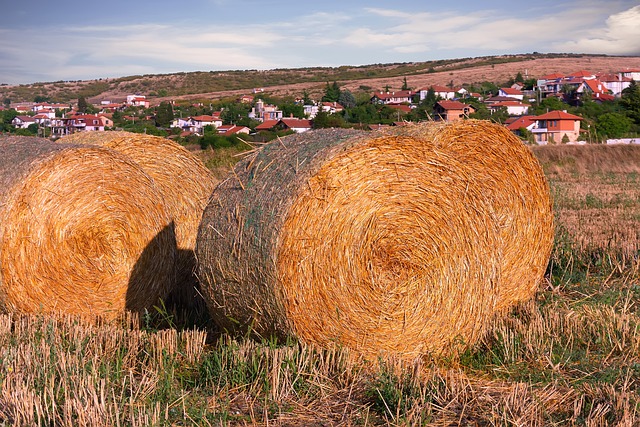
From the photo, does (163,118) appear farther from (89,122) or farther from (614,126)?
(614,126)

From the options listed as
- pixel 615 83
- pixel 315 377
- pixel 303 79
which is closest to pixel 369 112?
pixel 315 377

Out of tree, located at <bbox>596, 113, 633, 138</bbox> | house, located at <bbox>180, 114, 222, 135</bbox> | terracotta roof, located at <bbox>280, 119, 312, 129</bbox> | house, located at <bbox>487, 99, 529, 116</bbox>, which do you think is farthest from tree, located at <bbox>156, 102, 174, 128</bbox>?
tree, located at <bbox>596, 113, 633, 138</bbox>

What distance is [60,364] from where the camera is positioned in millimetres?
5625

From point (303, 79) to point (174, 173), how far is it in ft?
390

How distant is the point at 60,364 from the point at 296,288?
1797 mm

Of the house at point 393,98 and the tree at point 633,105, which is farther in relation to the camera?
the house at point 393,98

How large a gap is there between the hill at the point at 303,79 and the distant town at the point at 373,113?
5725 mm

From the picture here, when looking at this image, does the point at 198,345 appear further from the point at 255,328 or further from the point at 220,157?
the point at 220,157

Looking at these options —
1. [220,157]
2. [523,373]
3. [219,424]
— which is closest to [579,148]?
[220,157]

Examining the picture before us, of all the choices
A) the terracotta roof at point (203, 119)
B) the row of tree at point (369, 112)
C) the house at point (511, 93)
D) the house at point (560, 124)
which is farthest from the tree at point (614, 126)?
the house at point (511, 93)

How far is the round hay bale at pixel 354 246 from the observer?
6039 millimetres

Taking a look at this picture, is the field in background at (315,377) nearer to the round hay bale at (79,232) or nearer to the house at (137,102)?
the round hay bale at (79,232)

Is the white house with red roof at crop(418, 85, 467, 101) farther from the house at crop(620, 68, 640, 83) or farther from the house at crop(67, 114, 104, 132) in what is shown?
the house at crop(620, 68, 640, 83)

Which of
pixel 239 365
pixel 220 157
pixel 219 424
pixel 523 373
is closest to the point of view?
pixel 219 424
